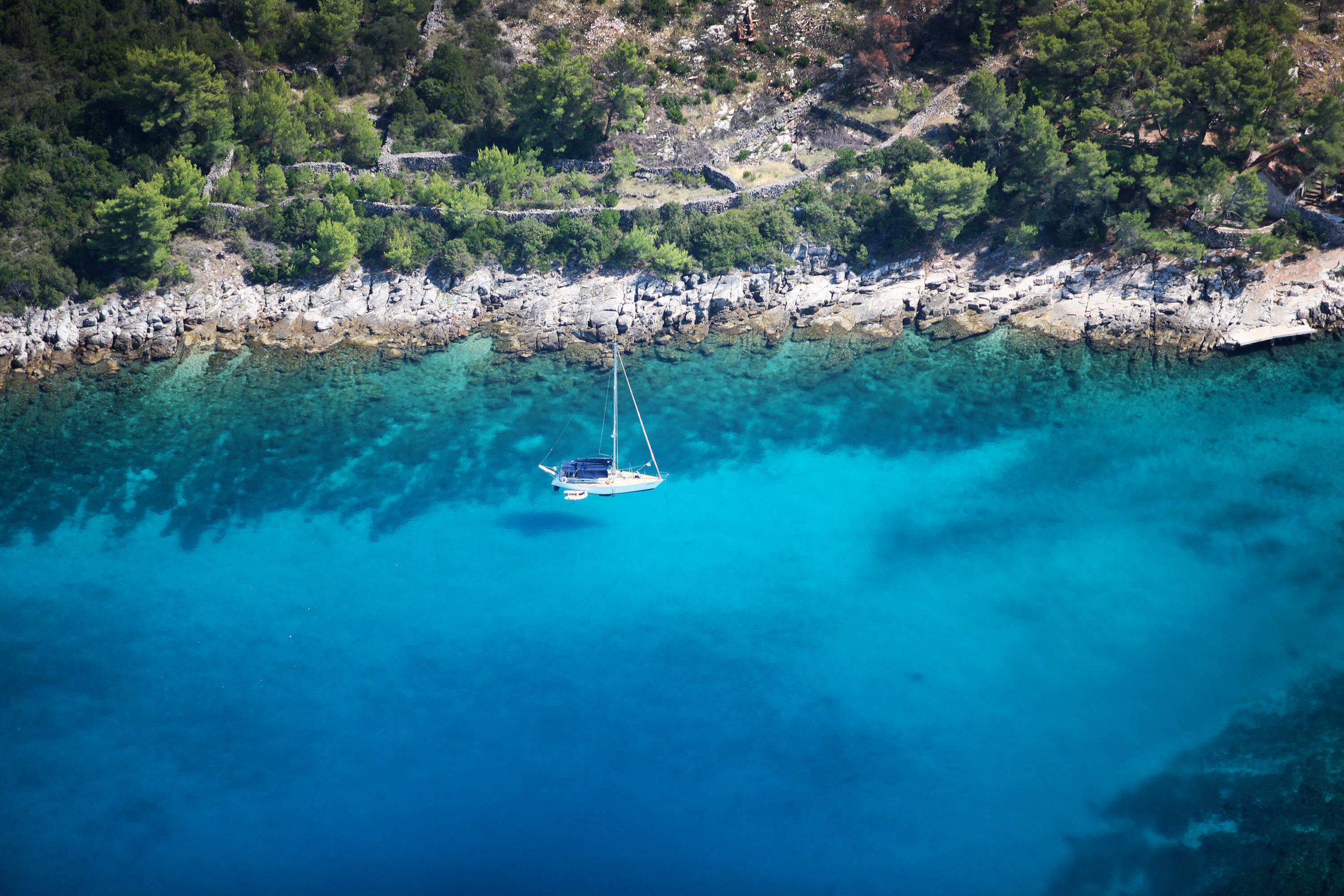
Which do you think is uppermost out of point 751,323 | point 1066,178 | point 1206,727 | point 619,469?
point 1066,178

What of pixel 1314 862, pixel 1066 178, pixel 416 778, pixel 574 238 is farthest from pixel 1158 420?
pixel 416 778

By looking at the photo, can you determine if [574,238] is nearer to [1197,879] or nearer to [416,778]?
[416,778]

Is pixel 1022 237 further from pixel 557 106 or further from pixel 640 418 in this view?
pixel 557 106

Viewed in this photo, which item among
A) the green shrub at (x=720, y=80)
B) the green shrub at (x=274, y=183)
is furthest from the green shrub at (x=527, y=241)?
the green shrub at (x=720, y=80)

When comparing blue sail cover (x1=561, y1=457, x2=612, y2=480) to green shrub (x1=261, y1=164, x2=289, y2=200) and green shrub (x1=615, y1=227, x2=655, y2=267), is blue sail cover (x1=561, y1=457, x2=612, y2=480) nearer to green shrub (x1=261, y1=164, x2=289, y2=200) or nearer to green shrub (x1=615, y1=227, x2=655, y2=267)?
green shrub (x1=615, y1=227, x2=655, y2=267)

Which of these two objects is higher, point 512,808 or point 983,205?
point 983,205

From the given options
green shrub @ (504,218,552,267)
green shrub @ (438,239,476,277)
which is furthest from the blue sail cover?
green shrub @ (438,239,476,277)
